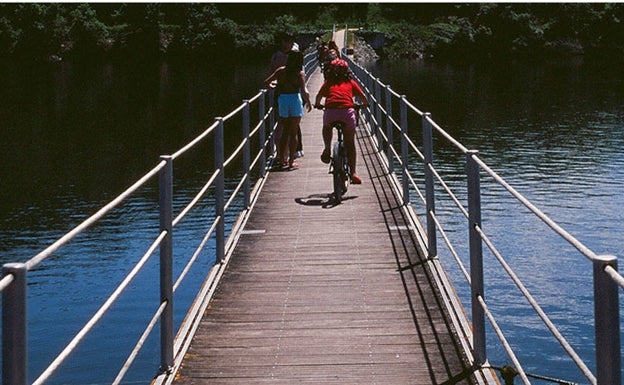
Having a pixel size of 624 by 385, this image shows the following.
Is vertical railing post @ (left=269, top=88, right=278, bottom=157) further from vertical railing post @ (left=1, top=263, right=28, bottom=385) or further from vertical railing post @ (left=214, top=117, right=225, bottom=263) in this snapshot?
vertical railing post @ (left=1, top=263, right=28, bottom=385)

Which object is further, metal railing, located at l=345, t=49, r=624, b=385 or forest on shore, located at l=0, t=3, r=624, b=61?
forest on shore, located at l=0, t=3, r=624, b=61

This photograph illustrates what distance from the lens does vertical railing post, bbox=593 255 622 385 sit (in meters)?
3.24

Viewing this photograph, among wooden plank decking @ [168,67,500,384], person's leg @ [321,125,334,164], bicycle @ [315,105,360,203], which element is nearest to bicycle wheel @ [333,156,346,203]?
bicycle @ [315,105,360,203]

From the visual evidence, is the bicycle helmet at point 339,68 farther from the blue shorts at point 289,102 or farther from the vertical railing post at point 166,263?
the vertical railing post at point 166,263

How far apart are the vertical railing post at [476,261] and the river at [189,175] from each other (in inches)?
409

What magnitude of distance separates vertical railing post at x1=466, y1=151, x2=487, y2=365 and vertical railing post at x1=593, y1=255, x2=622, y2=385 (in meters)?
2.25

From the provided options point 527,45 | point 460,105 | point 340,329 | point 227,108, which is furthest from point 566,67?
point 340,329

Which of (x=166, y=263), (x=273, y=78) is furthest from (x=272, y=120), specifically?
(x=166, y=263)

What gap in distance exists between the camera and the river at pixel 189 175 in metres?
18.5

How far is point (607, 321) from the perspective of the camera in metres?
3.27

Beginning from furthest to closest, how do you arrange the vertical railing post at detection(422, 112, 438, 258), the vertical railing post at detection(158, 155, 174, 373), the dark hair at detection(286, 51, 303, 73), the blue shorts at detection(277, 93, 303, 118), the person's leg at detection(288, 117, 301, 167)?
the person's leg at detection(288, 117, 301, 167), the blue shorts at detection(277, 93, 303, 118), the dark hair at detection(286, 51, 303, 73), the vertical railing post at detection(422, 112, 438, 258), the vertical railing post at detection(158, 155, 174, 373)

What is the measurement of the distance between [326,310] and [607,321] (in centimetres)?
376

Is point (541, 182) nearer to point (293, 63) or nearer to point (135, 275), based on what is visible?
point (293, 63)

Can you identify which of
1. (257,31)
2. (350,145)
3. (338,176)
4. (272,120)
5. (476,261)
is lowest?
(338,176)
